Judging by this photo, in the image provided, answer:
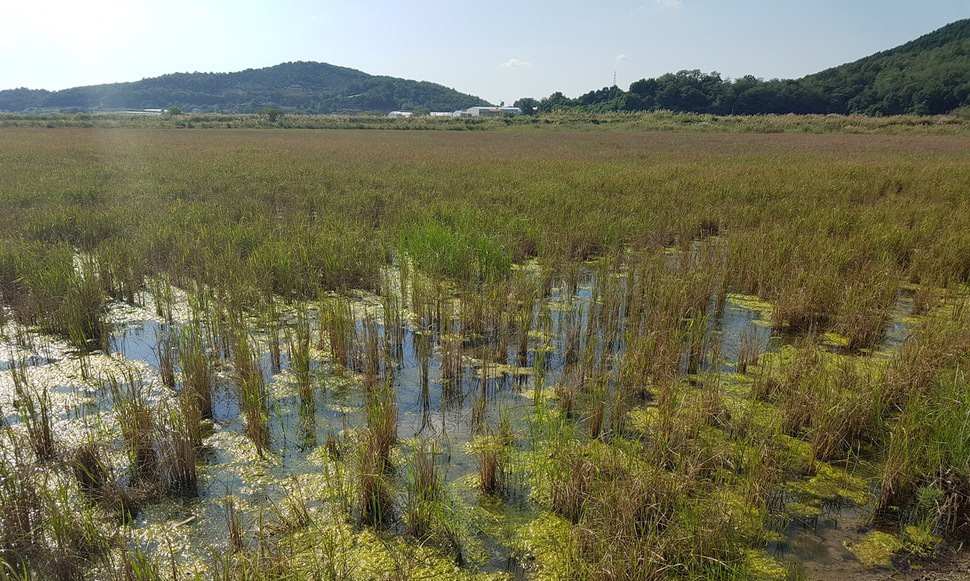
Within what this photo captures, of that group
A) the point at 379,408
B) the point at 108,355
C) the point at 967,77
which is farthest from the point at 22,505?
the point at 967,77

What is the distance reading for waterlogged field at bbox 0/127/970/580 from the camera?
2.64 metres

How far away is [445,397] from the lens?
13.8 feet

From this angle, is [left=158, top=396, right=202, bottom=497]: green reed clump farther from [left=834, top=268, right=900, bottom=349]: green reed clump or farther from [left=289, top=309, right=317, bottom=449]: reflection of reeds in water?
[left=834, top=268, right=900, bottom=349]: green reed clump

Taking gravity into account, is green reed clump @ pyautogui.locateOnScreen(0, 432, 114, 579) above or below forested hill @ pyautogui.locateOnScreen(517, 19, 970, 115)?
below

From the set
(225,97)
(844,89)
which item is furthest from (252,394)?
(225,97)

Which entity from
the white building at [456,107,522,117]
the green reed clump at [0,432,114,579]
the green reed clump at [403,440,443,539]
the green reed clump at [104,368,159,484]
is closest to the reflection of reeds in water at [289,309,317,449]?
the green reed clump at [104,368,159,484]

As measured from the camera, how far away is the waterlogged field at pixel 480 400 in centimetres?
264

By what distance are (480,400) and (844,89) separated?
9986cm

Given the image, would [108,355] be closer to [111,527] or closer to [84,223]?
[111,527]

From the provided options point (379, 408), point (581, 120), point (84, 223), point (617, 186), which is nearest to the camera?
point (379, 408)

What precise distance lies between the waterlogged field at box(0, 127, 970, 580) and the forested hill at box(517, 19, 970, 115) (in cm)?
7637

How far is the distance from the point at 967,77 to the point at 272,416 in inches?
3537

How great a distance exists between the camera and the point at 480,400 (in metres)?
3.88

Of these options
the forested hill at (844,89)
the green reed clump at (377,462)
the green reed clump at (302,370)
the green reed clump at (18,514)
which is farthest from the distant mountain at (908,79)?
the green reed clump at (18,514)
